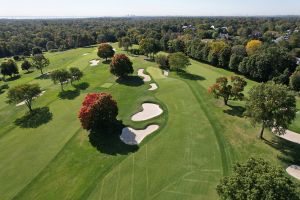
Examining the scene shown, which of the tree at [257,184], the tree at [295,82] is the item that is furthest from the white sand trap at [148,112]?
the tree at [295,82]

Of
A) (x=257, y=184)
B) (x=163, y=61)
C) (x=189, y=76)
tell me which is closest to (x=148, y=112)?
(x=189, y=76)

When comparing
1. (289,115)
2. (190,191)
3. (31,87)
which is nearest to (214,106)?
(289,115)

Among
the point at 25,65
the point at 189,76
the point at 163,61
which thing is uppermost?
the point at 163,61

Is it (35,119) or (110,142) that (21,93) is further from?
(110,142)

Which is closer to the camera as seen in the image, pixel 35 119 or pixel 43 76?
pixel 35 119

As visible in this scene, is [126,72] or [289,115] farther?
[126,72]

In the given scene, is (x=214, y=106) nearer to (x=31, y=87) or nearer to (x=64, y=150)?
(x=64, y=150)
